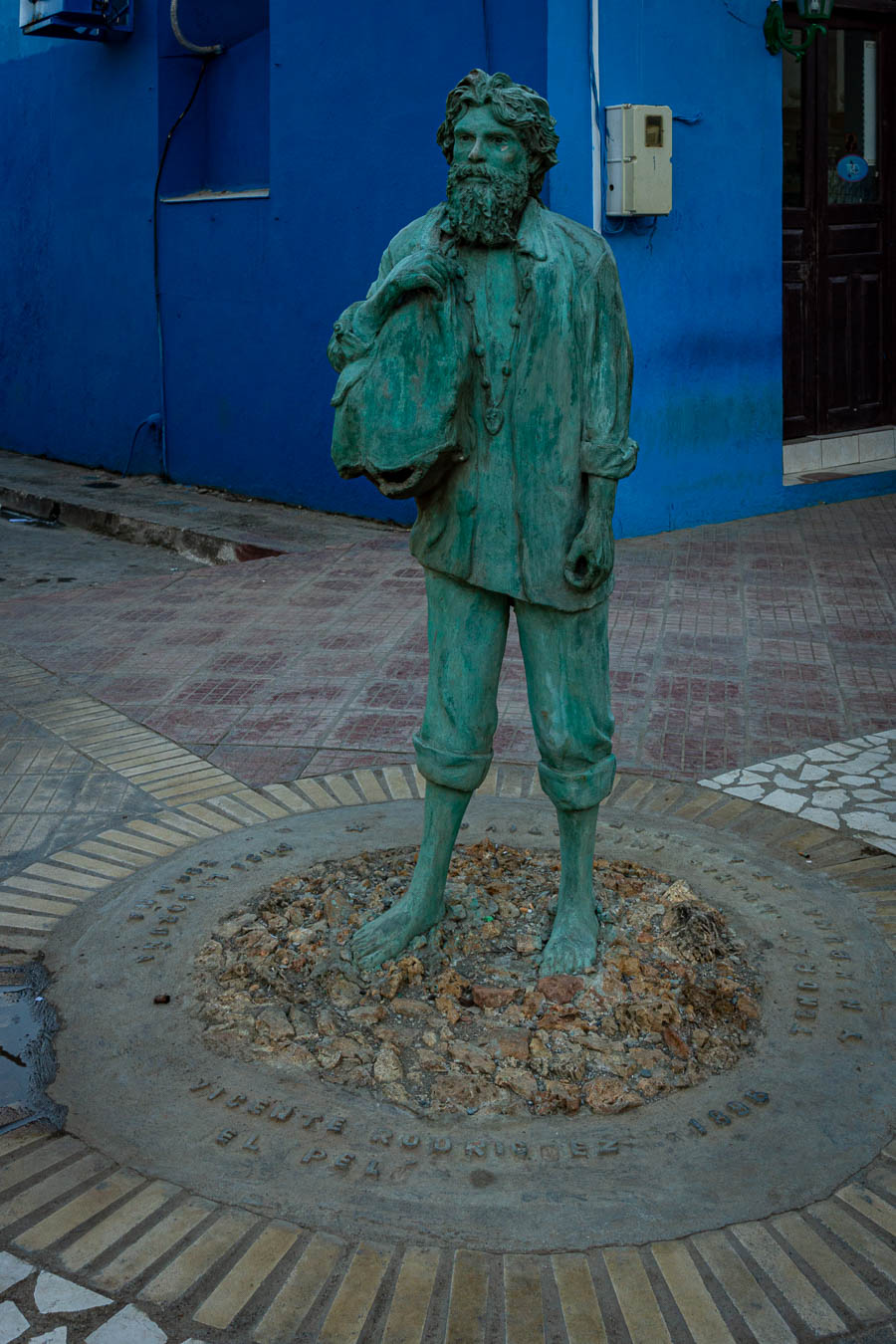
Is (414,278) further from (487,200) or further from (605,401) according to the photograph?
(605,401)

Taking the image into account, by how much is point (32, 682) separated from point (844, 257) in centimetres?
686

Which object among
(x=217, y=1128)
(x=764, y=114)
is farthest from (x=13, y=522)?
(x=217, y=1128)

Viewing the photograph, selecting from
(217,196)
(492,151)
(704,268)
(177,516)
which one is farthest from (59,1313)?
(217,196)

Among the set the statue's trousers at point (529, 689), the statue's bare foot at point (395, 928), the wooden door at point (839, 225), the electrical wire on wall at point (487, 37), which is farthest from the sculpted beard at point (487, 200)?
the wooden door at point (839, 225)

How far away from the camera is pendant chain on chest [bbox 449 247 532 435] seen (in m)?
3.21

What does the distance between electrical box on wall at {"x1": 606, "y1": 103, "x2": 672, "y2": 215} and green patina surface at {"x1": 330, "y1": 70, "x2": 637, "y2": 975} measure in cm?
534

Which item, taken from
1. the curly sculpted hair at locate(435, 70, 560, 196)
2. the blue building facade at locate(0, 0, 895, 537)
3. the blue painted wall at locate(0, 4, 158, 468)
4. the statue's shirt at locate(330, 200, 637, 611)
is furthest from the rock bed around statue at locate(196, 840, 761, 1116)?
the blue painted wall at locate(0, 4, 158, 468)

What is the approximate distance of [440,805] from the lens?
3.65m

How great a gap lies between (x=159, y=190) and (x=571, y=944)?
31.2 feet

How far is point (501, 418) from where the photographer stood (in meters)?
3.26

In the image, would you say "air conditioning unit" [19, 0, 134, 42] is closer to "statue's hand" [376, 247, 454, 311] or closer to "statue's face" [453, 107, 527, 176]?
"statue's face" [453, 107, 527, 176]

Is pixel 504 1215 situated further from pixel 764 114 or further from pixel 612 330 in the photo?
pixel 764 114

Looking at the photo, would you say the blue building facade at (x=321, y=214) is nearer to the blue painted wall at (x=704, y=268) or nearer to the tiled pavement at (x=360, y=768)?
the blue painted wall at (x=704, y=268)

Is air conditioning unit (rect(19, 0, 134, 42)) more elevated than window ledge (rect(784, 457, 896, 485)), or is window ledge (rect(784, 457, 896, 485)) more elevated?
air conditioning unit (rect(19, 0, 134, 42))
